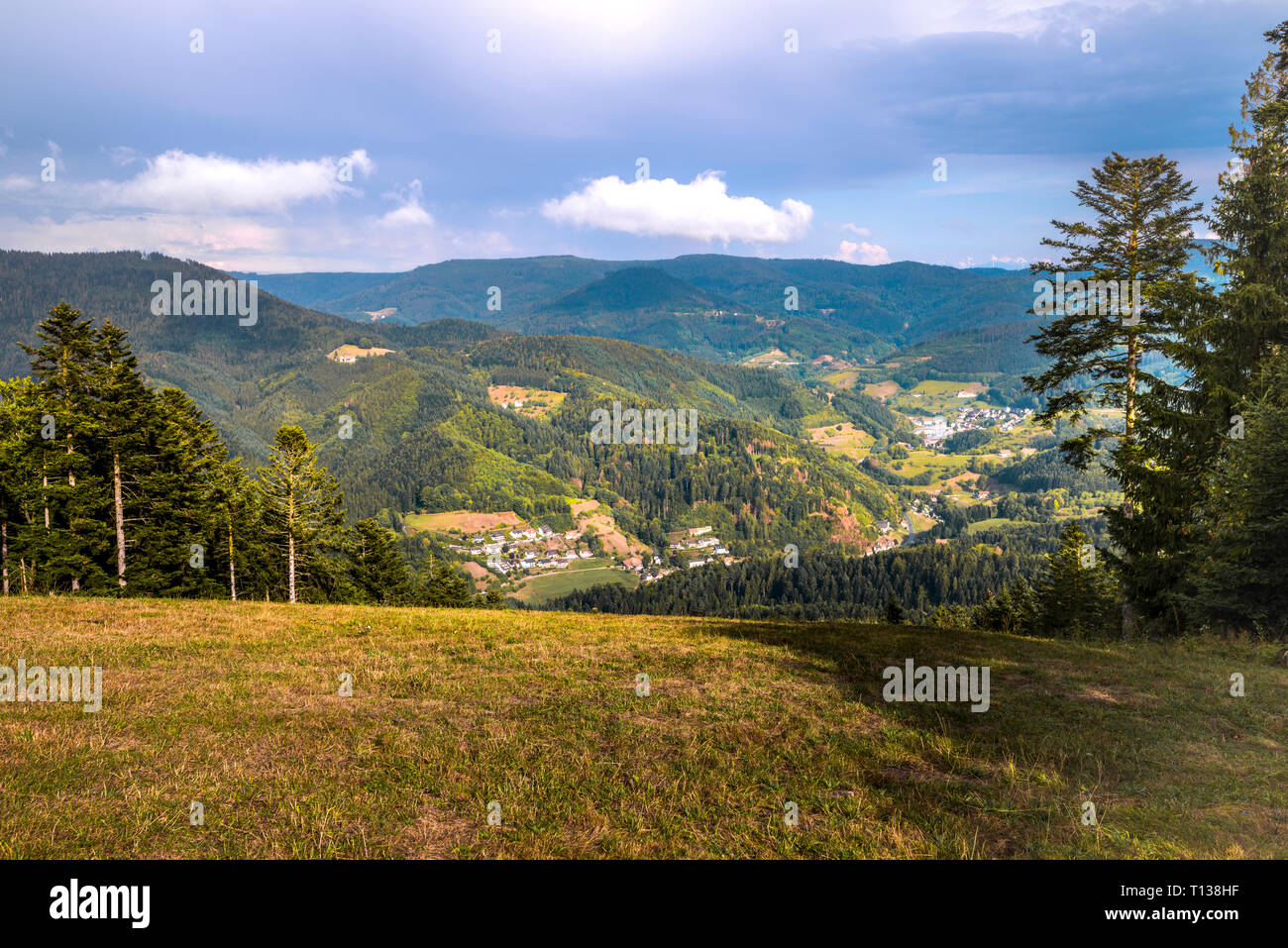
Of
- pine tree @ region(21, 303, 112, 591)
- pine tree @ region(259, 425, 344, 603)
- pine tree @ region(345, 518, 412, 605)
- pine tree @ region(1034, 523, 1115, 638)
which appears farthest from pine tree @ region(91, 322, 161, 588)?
pine tree @ region(1034, 523, 1115, 638)

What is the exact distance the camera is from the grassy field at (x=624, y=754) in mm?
7020

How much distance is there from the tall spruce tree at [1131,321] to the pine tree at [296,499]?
38463mm

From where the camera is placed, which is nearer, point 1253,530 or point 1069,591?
point 1253,530

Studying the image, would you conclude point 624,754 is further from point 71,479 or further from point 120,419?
point 71,479

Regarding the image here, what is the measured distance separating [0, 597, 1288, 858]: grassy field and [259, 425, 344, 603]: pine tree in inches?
825

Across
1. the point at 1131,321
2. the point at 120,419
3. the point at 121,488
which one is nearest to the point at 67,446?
the point at 120,419

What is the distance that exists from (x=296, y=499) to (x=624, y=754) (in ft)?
119

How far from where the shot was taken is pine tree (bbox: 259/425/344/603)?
3712 cm

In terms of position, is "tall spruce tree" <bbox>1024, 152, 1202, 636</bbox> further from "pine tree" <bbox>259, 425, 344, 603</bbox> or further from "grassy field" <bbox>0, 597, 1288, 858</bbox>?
"pine tree" <bbox>259, 425, 344, 603</bbox>

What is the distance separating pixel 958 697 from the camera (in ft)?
42.5

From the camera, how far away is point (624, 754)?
31.6ft

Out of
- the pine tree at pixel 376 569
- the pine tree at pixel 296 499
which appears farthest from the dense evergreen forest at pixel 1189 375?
the pine tree at pixel 376 569

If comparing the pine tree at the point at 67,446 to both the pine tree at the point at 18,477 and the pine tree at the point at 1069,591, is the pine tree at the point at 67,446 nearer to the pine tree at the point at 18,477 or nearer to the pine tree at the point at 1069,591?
the pine tree at the point at 18,477
